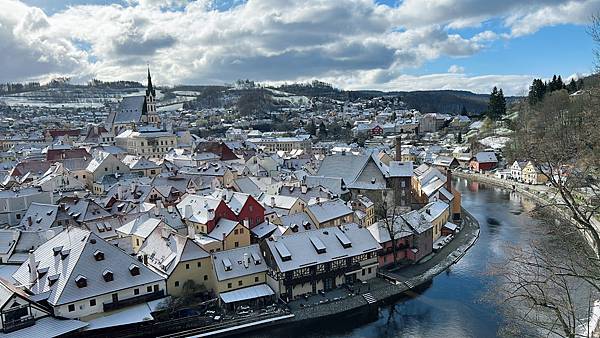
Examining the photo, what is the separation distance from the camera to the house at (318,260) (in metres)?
19.7

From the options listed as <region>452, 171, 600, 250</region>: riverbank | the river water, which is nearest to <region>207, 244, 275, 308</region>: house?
the river water

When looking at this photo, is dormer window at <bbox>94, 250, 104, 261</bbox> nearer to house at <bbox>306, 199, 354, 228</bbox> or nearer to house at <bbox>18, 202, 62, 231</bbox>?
house at <bbox>18, 202, 62, 231</bbox>

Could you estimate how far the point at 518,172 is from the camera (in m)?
50.2

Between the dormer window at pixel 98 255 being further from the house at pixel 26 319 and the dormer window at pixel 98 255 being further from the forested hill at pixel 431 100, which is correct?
the forested hill at pixel 431 100

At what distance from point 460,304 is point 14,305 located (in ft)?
55.9

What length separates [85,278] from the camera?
17281mm

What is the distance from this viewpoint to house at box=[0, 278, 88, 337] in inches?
607

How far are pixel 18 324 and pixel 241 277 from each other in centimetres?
811

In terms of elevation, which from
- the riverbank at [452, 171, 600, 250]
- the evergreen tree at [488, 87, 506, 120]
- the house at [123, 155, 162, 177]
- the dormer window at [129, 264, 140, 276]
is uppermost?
the evergreen tree at [488, 87, 506, 120]

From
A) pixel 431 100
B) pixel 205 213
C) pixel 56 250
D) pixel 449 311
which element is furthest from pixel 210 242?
pixel 431 100

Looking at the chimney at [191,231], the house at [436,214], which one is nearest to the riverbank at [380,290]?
the house at [436,214]

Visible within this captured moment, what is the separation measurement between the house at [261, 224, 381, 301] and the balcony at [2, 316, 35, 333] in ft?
29.3

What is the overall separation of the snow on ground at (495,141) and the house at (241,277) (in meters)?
52.5

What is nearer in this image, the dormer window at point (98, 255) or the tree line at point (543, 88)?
the dormer window at point (98, 255)
